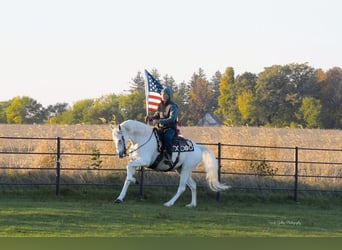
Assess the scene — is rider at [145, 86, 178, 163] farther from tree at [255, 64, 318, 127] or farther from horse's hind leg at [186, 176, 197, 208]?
tree at [255, 64, 318, 127]

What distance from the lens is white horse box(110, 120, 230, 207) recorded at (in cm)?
1655

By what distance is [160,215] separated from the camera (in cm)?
1466

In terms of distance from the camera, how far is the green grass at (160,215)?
1273cm

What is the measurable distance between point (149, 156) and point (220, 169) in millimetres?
3333

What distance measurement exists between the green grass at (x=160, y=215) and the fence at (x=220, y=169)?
363 millimetres

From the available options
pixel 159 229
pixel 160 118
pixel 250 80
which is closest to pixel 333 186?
pixel 160 118

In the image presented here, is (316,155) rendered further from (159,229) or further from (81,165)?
(159,229)

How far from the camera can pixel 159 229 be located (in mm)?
12969

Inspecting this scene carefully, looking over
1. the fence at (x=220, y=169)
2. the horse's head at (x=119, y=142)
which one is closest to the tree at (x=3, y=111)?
the fence at (x=220, y=169)

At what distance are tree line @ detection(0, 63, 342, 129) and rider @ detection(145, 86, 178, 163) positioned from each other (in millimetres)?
51281

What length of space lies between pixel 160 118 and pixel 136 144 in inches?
29.8

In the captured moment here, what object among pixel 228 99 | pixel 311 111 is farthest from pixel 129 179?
pixel 228 99

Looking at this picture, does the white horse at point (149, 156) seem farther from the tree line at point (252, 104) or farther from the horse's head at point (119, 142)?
the tree line at point (252, 104)

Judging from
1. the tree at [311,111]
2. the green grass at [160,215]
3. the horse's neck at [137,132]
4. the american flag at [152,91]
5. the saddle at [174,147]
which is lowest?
the green grass at [160,215]
